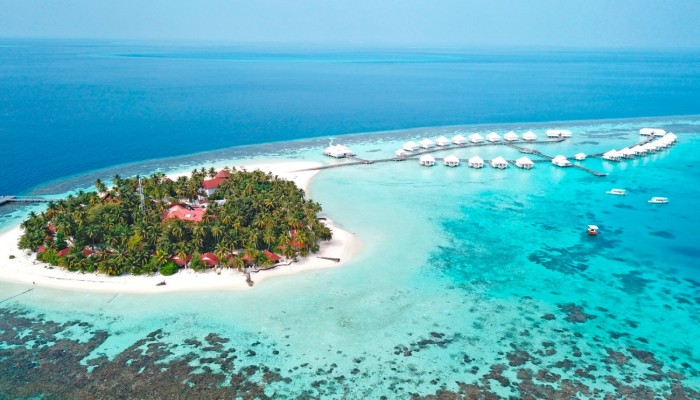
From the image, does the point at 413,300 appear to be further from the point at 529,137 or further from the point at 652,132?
the point at 652,132

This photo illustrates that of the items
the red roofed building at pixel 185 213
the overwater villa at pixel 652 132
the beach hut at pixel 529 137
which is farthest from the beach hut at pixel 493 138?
the red roofed building at pixel 185 213

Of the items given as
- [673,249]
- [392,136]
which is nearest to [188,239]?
[673,249]

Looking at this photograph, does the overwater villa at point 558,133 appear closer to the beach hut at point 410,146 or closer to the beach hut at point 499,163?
the beach hut at point 499,163

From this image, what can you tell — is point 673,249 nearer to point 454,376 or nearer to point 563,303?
point 563,303

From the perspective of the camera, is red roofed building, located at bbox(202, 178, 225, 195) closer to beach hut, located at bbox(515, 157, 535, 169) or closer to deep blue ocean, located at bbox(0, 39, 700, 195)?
deep blue ocean, located at bbox(0, 39, 700, 195)

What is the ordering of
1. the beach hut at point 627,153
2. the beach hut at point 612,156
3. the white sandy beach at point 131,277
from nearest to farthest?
the white sandy beach at point 131,277 → the beach hut at point 612,156 → the beach hut at point 627,153

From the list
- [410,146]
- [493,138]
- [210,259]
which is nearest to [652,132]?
[493,138]
